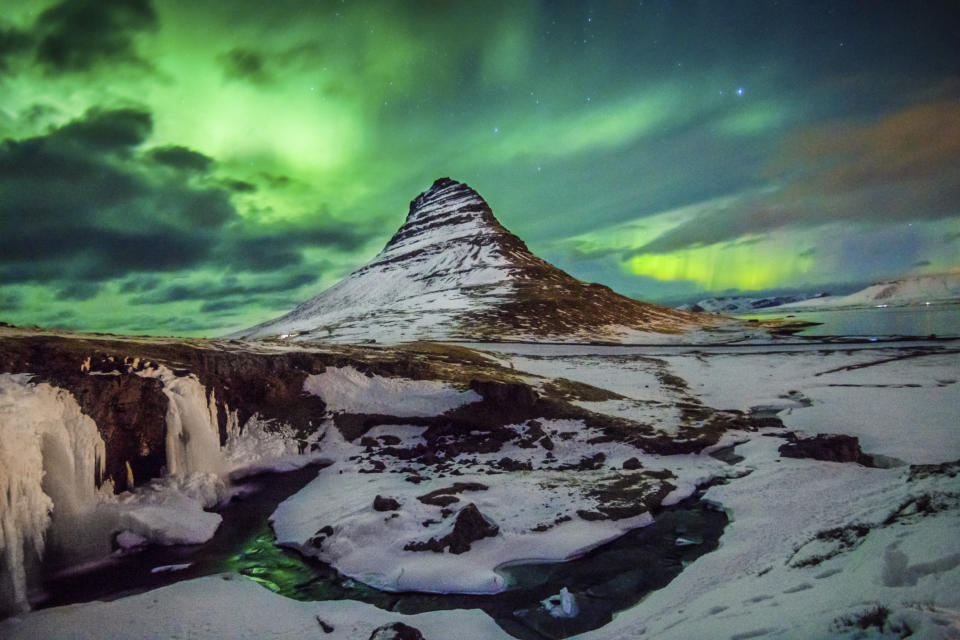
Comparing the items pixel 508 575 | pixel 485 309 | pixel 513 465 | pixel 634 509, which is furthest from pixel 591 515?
pixel 485 309

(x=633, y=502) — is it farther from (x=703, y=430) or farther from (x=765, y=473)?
(x=703, y=430)

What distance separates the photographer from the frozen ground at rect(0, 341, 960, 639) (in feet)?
29.4

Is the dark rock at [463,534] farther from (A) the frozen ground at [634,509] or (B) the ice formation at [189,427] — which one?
(B) the ice formation at [189,427]

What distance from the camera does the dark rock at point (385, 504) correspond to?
1770cm

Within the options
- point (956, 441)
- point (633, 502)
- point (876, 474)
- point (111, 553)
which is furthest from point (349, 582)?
point (956, 441)

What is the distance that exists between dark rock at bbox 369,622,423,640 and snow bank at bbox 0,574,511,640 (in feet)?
1.64

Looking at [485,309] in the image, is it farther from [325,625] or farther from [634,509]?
[325,625]

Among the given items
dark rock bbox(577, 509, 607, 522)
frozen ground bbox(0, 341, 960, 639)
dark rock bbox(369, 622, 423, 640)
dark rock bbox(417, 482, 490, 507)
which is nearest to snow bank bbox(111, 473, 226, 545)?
frozen ground bbox(0, 341, 960, 639)

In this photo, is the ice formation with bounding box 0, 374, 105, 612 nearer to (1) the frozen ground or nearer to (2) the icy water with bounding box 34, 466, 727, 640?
(2) the icy water with bounding box 34, 466, 727, 640

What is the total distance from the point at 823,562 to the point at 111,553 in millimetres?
21391

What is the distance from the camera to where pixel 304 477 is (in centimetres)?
2370

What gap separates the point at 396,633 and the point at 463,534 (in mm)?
4862

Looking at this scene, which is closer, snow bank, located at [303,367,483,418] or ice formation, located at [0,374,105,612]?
ice formation, located at [0,374,105,612]

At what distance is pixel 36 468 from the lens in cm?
1523
